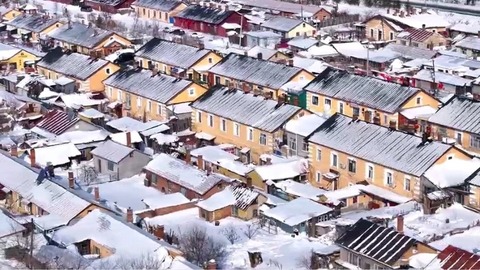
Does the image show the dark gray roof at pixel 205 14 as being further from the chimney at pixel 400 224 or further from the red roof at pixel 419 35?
the chimney at pixel 400 224

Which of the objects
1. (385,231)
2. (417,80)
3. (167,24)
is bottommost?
(167,24)

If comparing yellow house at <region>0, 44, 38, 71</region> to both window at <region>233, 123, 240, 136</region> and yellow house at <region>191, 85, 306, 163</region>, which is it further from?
window at <region>233, 123, 240, 136</region>

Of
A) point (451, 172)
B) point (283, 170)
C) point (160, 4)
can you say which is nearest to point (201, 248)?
point (283, 170)

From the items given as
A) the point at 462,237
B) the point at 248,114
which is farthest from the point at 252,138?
the point at 462,237

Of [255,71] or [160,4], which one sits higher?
[255,71]

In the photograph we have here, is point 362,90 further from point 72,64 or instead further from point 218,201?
point 72,64

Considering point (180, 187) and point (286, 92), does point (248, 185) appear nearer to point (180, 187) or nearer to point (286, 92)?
point (180, 187)
